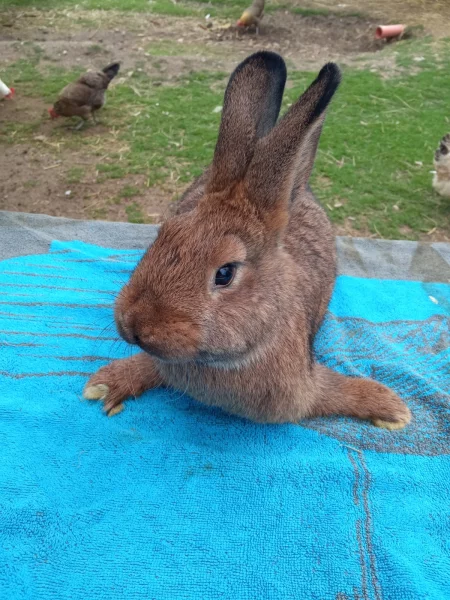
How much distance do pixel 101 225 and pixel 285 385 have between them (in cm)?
215

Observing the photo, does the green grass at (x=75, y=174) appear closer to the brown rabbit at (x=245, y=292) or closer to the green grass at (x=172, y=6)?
the brown rabbit at (x=245, y=292)

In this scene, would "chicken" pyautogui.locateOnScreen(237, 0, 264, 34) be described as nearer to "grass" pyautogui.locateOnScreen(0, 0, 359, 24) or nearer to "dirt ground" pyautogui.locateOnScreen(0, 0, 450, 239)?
"dirt ground" pyautogui.locateOnScreen(0, 0, 450, 239)

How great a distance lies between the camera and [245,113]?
181 centimetres

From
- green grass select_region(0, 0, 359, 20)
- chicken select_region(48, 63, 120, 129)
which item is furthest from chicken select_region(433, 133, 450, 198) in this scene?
green grass select_region(0, 0, 359, 20)

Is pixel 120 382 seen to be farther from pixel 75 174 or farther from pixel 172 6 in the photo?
pixel 172 6

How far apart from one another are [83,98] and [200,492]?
4.55 meters

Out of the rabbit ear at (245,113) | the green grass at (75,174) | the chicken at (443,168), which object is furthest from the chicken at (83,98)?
the rabbit ear at (245,113)

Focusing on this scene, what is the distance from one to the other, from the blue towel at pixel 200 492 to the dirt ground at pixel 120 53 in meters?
2.03

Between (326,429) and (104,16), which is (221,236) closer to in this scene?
(326,429)

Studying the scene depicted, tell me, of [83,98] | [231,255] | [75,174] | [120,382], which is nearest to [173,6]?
[83,98]

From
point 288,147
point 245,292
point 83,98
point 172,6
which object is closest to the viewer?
point 288,147

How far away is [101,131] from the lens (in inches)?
211

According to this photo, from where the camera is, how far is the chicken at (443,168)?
4.12 meters

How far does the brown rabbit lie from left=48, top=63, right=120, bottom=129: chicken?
12.5 feet
